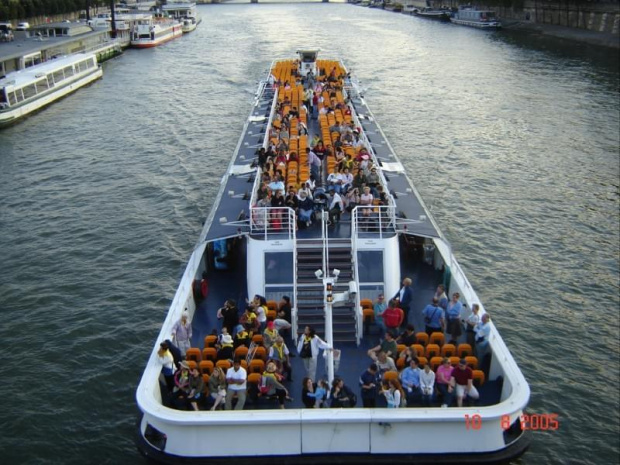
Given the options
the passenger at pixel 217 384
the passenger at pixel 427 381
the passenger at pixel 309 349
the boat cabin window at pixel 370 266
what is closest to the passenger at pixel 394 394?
the passenger at pixel 427 381

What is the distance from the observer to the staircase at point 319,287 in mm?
18328

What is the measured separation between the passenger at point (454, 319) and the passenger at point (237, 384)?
5.76m

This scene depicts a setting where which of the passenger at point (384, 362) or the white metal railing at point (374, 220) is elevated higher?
the white metal railing at point (374, 220)

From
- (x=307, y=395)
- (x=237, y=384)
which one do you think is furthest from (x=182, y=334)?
(x=307, y=395)

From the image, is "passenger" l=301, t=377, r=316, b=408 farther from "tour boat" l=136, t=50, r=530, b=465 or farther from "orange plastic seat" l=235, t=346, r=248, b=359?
"orange plastic seat" l=235, t=346, r=248, b=359

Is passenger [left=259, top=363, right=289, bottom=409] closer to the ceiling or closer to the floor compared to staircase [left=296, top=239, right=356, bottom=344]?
closer to the floor

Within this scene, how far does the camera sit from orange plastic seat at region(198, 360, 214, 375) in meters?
15.9

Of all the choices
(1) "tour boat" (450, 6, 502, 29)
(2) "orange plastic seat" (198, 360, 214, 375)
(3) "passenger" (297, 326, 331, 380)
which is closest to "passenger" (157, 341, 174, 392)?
(2) "orange plastic seat" (198, 360, 214, 375)

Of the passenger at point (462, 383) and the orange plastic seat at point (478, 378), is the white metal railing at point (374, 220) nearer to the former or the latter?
the orange plastic seat at point (478, 378)

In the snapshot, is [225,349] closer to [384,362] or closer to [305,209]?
[384,362]

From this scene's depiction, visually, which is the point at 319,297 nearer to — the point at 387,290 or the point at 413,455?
the point at 387,290

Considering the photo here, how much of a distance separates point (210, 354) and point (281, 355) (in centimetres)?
187

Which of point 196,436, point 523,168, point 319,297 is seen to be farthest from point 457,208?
point 196,436

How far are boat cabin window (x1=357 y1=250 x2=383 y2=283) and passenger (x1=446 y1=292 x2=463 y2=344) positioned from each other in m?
2.40
